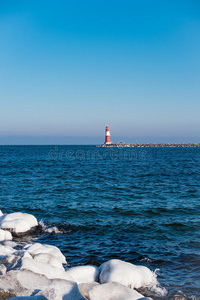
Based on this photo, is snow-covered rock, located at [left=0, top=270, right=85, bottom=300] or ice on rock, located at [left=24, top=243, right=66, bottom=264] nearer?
snow-covered rock, located at [left=0, top=270, right=85, bottom=300]

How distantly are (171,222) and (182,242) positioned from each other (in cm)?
222

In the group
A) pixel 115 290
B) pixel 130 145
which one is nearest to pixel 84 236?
pixel 115 290

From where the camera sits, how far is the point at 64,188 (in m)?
20.5

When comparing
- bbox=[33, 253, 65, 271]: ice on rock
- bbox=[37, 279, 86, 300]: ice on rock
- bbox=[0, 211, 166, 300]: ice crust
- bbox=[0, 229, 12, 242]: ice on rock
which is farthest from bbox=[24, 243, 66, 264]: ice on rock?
bbox=[37, 279, 86, 300]: ice on rock

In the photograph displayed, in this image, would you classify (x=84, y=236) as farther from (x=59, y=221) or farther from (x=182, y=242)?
(x=182, y=242)

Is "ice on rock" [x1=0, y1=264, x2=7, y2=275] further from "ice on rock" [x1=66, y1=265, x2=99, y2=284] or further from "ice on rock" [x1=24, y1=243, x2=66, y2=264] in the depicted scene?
"ice on rock" [x1=24, y1=243, x2=66, y2=264]

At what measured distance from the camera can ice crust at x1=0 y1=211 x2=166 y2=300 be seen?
4.95 meters

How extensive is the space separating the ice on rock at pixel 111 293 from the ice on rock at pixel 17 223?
5969 mm

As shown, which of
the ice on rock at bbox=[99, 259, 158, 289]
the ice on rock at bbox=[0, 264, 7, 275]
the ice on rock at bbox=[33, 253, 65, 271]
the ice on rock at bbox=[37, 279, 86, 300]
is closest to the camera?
the ice on rock at bbox=[37, 279, 86, 300]

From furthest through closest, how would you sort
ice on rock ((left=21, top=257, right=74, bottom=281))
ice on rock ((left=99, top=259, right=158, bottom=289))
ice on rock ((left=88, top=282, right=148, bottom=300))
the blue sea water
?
1. the blue sea water
2. ice on rock ((left=99, top=259, right=158, bottom=289))
3. ice on rock ((left=21, top=257, right=74, bottom=281))
4. ice on rock ((left=88, top=282, right=148, bottom=300))

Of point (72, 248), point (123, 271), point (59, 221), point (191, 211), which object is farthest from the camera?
point (191, 211)

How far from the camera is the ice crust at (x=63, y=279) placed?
4953mm

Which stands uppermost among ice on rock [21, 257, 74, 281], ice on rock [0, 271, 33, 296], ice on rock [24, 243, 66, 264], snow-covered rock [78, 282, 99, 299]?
ice on rock [0, 271, 33, 296]

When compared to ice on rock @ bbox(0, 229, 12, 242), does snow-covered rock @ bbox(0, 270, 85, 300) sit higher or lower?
higher
